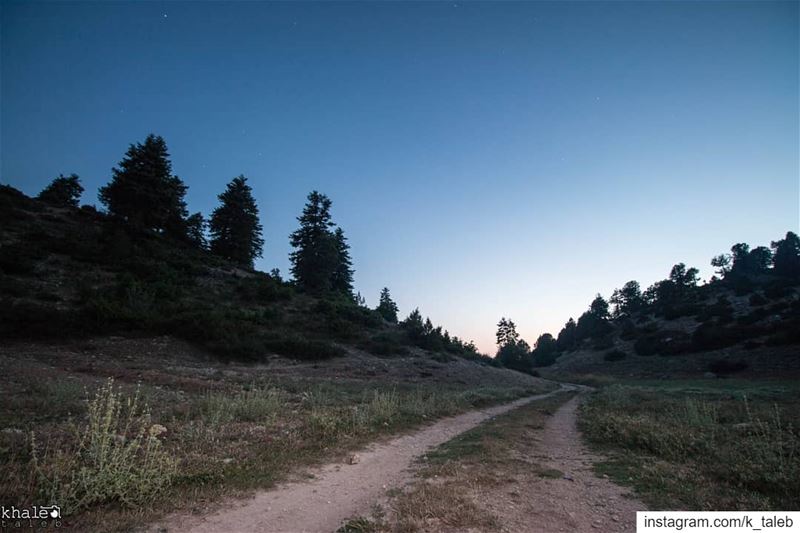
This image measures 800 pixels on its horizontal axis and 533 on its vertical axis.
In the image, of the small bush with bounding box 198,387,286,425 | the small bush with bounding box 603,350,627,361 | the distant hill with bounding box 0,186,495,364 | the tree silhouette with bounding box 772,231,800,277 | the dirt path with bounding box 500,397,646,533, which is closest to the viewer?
the dirt path with bounding box 500,397,646,533

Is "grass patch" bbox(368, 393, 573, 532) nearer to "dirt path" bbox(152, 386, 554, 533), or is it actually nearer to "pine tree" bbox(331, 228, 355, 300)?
"dirt path" bbox(152, 386, 554, 533)

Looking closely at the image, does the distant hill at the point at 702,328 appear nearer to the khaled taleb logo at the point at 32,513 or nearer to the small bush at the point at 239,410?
the small bush at the point at 239,410

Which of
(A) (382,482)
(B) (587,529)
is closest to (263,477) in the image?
(A) (382,482)

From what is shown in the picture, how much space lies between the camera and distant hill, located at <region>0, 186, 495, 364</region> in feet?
67.7

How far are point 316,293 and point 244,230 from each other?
15.6 metres

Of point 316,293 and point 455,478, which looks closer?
point 455,478

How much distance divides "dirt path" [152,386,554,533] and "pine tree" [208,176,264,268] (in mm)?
46818

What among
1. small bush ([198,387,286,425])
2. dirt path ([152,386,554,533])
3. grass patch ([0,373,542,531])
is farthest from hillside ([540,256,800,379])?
small bush ([198,387,286,425])

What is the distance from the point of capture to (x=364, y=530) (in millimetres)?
4473

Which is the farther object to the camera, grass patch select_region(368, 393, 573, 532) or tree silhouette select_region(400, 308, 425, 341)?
tree silhouette select_region(400, 308, 425, 341)

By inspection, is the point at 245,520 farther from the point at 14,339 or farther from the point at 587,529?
the point at 14,339

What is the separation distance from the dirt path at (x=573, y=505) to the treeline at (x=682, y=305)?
54.7 m

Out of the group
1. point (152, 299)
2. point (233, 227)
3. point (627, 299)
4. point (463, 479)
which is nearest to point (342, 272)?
point (233, 227)

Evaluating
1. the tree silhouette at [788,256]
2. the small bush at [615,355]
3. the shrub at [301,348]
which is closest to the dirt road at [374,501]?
the shrub at [301,348]
